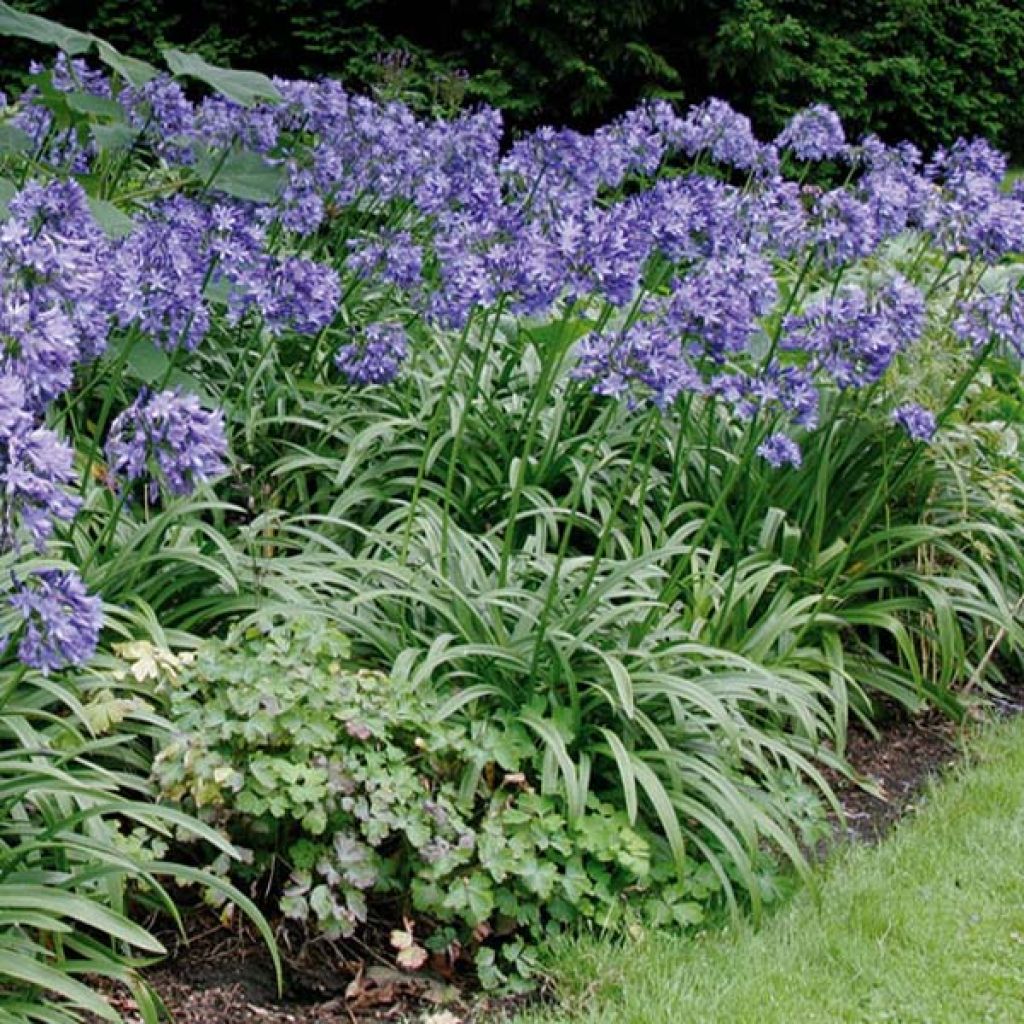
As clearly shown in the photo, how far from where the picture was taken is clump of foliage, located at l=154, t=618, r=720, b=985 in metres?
3.03

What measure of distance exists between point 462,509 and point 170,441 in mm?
1792

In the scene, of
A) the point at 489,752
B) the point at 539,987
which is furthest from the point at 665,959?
the point at 489,752

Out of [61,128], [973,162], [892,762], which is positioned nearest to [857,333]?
[973,162]

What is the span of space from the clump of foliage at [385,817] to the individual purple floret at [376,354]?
1100 mm

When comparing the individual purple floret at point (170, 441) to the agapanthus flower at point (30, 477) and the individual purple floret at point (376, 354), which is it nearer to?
the agapanthus flower at point (30, 477)

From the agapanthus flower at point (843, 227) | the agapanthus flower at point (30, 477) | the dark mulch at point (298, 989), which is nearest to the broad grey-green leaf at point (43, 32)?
the agapanthus flower at point (30, 477)

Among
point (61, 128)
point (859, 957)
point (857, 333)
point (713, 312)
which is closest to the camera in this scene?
point (859, 957)

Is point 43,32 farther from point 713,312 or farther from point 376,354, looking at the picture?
point 713,312

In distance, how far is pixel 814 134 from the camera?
190 inches

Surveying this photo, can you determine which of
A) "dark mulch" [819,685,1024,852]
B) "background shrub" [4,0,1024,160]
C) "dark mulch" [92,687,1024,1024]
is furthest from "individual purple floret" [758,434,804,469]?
"background shrub" [4,0,1024,160]

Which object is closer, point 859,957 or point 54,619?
point 54,619

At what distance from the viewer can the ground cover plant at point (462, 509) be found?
9.96ft

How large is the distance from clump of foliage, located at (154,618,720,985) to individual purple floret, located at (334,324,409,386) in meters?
1.10

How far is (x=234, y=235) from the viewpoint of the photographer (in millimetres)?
3820
